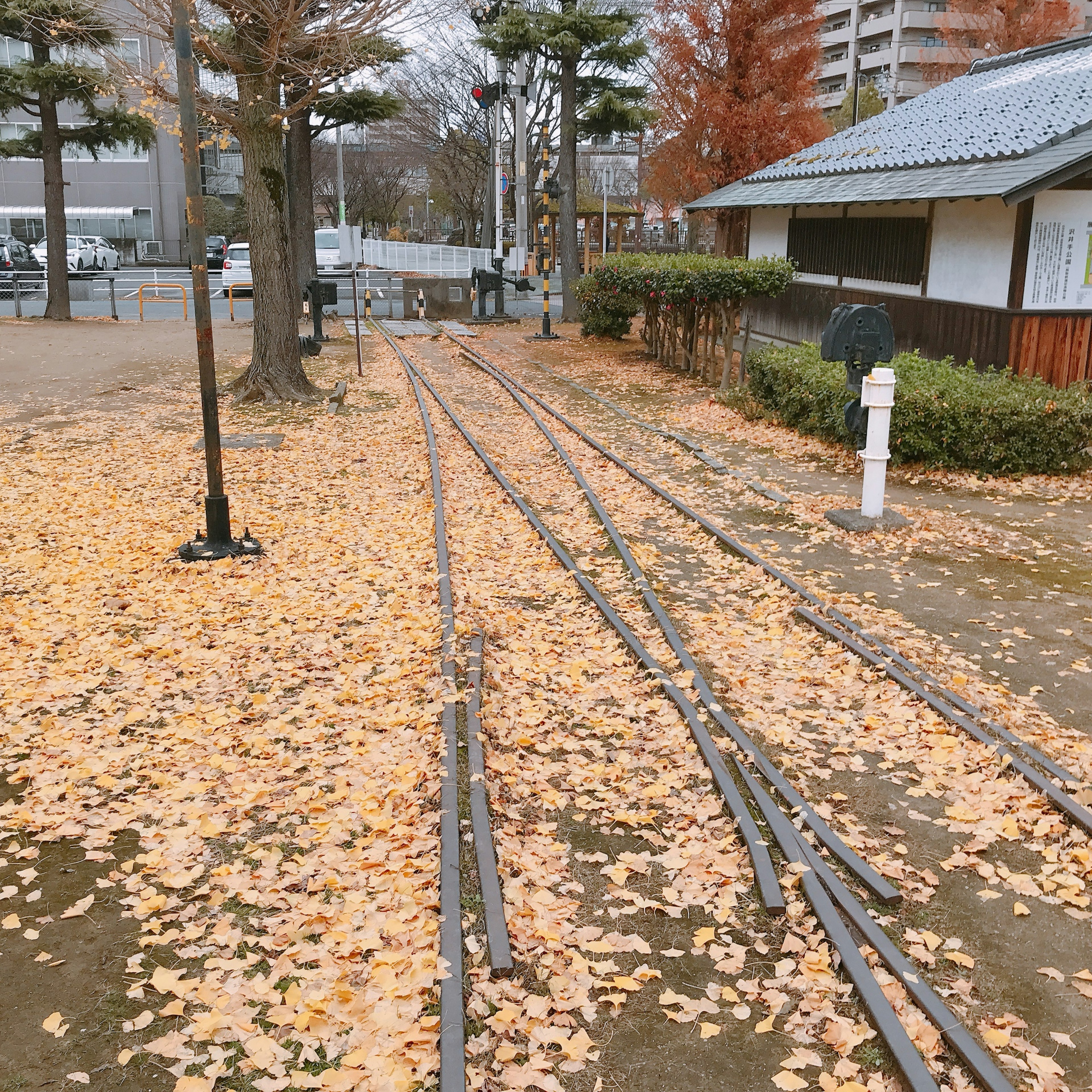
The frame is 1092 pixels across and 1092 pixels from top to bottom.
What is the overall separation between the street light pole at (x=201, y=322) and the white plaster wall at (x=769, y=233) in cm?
1347

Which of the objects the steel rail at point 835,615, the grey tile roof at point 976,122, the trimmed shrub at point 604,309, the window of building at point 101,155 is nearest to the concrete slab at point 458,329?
the trimmed shrub at point 604,309

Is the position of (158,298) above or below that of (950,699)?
above

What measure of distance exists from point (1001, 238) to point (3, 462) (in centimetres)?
1232

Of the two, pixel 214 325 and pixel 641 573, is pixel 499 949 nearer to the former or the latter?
pixel 641 573

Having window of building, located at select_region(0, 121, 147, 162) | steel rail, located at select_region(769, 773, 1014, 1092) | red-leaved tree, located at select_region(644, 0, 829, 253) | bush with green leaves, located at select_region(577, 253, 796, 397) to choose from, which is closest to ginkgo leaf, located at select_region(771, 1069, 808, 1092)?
steel rail, located at select_region(769, 773, 1014, 1092)

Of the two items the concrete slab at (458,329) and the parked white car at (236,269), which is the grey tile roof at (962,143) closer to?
the concrete slab at (458,329)

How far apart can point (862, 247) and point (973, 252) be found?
372cm

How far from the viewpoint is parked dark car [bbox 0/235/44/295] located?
119 ft

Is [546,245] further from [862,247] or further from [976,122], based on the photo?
[976,122]

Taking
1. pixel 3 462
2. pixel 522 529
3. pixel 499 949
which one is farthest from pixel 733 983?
pixel 3 462

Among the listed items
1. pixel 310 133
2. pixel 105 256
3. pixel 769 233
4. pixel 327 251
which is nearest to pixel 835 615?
pixel 769 233

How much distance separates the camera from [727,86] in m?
28.3

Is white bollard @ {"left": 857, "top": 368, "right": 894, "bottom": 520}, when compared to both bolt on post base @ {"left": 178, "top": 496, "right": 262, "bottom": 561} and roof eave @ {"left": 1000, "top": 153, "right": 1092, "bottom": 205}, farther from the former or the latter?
bolt on post base @ {"left": 178, "top": 496, "right": 262, "bottom": 561}

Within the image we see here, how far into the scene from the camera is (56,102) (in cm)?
→ 2669
